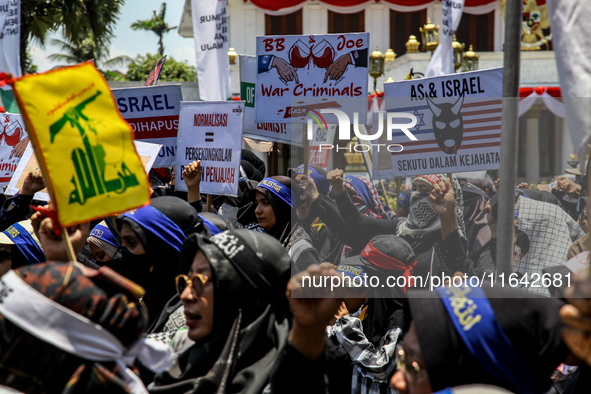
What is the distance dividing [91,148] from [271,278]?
762 mm

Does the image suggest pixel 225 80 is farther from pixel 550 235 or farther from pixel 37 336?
pixel 37 336

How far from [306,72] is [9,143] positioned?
2.82 m

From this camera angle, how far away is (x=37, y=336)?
151cm

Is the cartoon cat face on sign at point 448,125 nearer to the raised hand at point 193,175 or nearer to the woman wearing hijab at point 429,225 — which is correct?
the woman wearing hijab at point 429,225

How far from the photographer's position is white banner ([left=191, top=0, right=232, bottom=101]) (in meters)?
6.45

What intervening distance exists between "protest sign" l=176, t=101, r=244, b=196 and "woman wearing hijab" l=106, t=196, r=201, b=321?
1483 millimetres

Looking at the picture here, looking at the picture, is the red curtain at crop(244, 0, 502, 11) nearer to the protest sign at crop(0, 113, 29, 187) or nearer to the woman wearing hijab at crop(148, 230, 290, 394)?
the protest sign at crop(0, 113, 29, 187)

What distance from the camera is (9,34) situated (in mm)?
7742

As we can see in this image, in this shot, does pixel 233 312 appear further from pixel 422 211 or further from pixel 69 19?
pixel 69 19

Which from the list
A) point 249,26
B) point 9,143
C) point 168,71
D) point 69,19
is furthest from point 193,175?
point 168,71

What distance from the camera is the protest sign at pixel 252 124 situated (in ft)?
18.1

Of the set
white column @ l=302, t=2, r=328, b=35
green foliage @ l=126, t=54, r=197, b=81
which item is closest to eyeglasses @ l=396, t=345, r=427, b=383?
white column @ l=302, t=2, r=328, b=35

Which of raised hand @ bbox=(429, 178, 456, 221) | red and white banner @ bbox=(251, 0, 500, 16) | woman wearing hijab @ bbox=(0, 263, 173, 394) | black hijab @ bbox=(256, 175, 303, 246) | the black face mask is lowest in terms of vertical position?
black hijab @ bbox=(256, 175, 303, 246)

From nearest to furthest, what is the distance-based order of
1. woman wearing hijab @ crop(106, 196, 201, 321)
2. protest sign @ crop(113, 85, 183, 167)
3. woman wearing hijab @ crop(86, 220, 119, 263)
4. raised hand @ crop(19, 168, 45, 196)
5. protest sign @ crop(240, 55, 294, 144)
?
woman wearing hijab @ crop(106, 196, 201, 321) → woman wearing hijab @ crop(86, 220, 119, 263) → raised hand @ crop(19, 168, 45, 196) → protest sign @ crop(113, 85, 183, 167) → protest sign @ crop(240, 55, 294, 144)
